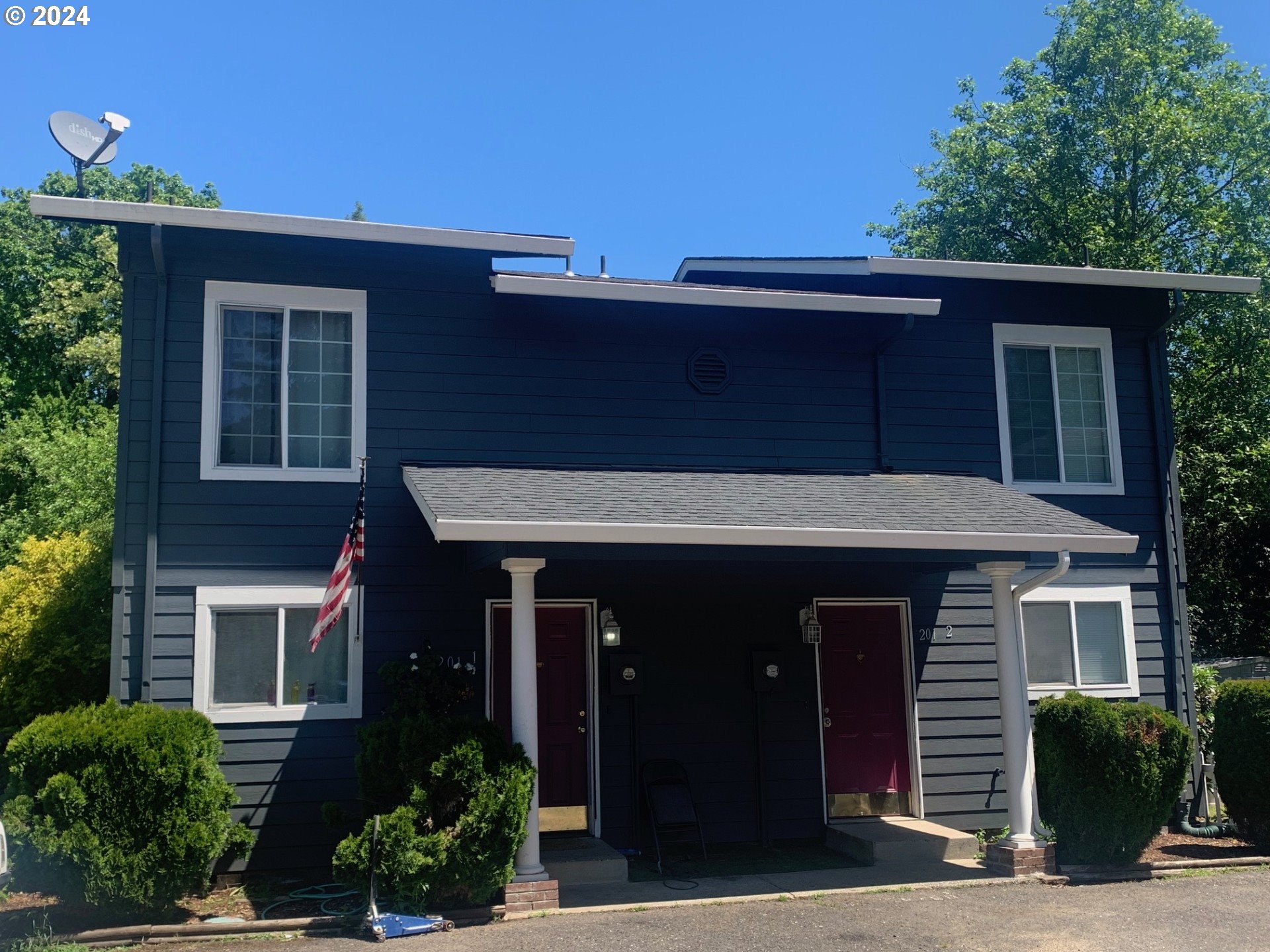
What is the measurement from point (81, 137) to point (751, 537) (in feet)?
21.1

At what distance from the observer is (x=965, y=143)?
21.5 metres

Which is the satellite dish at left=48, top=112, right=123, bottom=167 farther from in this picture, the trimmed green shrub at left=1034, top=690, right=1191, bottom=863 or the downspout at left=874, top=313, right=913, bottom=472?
the trimmed green shrub at left=1034, top=690, right=1191, bottom=863

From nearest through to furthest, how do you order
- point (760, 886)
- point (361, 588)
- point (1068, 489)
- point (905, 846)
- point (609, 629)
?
point (760, 886) < point (361, 588) < point (905, 846) < point (609, 629) < point (1068, 489)

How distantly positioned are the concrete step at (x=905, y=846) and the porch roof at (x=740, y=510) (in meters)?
2.55

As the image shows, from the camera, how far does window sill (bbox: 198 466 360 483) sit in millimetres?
8414

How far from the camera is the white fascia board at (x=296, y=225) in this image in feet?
25.9

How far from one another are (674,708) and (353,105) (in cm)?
895

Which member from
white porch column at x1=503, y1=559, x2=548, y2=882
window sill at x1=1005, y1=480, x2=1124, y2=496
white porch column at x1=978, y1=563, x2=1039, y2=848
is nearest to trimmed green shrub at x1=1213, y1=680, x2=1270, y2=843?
white porch column at x1=978, y1=563, x2=1039, y2=848

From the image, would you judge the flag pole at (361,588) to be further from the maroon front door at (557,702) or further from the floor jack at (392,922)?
the floor jack at (392,922)

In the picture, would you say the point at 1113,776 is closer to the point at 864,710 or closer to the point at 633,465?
the point at 864,710

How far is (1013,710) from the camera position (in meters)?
8.23

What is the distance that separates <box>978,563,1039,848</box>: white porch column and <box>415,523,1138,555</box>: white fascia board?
0.55 metres

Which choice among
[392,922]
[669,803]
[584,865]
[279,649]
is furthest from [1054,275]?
[392,922]

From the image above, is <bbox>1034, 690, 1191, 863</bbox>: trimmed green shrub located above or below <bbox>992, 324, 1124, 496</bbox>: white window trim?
below
